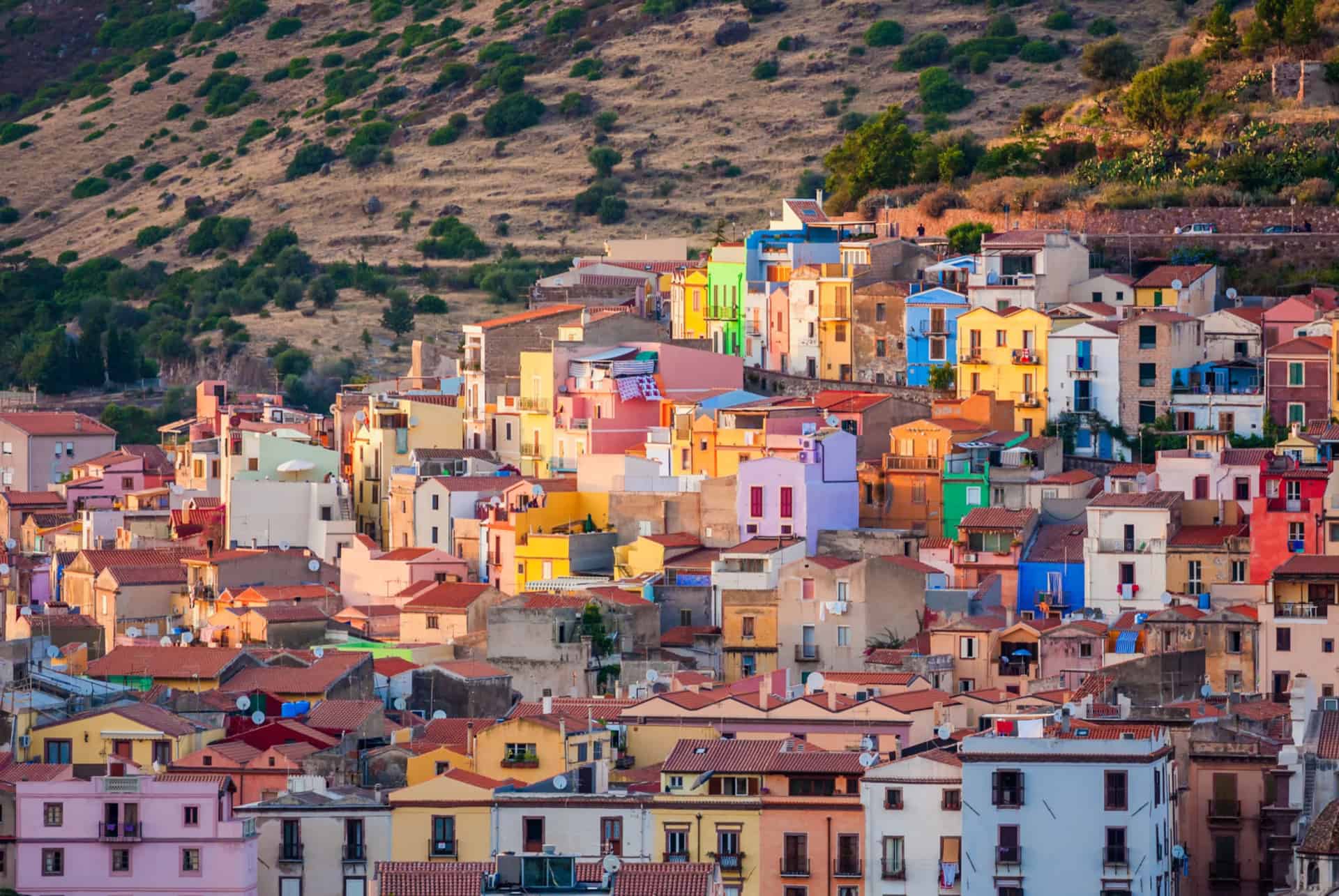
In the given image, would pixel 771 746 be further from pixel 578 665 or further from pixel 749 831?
pixel 578 665

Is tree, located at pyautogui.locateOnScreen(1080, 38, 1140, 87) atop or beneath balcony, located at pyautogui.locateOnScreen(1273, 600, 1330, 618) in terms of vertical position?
atop

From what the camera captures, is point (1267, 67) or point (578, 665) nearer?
point (578, 665)

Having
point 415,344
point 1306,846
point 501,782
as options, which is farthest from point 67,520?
point 1306,846

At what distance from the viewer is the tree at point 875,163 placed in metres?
80.0

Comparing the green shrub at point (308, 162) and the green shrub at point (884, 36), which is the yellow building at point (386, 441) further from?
the green shrub at point (308, 162)

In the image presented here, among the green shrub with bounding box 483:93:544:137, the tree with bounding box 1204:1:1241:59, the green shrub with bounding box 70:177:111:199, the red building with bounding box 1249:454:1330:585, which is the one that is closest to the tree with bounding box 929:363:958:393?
the red building with bounding box 1249:454:1330:585

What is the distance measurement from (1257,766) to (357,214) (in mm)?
66748

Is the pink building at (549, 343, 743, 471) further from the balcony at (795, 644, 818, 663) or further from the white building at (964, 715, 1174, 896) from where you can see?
the white building at (964, 715, 1174, 896)

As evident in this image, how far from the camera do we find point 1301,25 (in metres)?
79.8

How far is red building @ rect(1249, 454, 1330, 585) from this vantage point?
55.6 m

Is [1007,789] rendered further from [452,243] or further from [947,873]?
[452,243]

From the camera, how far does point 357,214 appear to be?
10956cm

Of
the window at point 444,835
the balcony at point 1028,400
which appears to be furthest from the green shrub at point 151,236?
the window at point 444,835

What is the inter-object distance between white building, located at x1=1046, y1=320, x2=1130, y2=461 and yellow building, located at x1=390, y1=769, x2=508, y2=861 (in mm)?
22387
